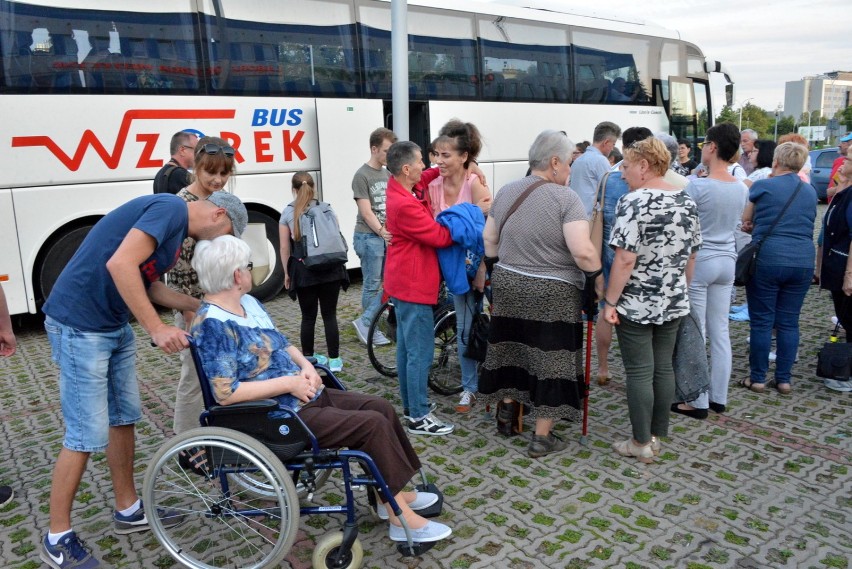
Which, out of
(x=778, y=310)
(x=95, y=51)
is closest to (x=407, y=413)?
(x=778, y=310)

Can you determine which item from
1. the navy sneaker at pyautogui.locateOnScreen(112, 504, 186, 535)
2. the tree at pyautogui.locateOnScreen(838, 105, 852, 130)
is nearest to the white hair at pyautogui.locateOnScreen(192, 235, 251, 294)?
the navy sneaker at pyautogui.locateOnScreen(112, 504, 186, 535)

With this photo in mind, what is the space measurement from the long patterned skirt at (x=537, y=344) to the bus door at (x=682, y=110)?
9.41 meters

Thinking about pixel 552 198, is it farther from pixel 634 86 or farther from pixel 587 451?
pixel 634 86

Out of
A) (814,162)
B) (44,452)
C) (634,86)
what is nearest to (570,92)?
(634,86)

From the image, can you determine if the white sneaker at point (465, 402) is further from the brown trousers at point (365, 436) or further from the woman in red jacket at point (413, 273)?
the brown trousers at point (365, 436)

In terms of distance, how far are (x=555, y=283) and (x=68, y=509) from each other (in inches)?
104

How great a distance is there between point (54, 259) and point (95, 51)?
219 centimetres

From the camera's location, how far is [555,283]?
362cm

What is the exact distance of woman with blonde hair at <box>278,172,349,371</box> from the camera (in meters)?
5.00

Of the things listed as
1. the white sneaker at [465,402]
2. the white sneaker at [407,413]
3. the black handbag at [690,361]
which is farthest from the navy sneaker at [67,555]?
the black handbag at [690,361]

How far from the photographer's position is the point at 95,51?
659 centimetres

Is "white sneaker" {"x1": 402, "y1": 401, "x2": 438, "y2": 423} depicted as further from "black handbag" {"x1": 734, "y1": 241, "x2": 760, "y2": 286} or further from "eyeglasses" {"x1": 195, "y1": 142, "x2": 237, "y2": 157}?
"black handbag" {"x1": 734, "y1": 241, "x2": 760, "y2": 286}

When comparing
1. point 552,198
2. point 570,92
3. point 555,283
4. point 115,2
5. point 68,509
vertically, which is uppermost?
point 115,2

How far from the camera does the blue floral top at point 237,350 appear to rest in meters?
2.62
